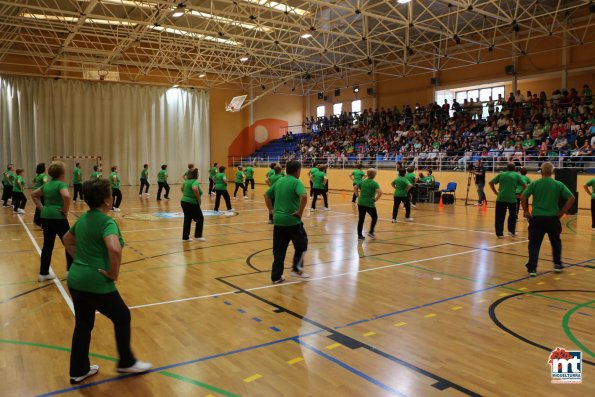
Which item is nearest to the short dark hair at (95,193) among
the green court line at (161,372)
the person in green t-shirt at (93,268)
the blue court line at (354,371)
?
the person in green t-shirt at (93,268)

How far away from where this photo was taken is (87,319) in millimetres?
3699

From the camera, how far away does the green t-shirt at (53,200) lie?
6387 mm

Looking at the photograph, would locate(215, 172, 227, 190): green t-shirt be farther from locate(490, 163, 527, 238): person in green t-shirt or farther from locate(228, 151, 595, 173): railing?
locate(228, 151, 595, 173): railing

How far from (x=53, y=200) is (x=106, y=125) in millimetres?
27102

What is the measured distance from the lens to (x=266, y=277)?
7094mm

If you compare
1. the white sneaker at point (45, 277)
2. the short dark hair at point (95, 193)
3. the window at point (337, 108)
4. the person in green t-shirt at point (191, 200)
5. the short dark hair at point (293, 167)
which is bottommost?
the white sneaker at point (45, 277)

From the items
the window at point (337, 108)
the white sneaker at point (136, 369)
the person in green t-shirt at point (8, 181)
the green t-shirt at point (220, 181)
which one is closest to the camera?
the white sneaker at point (136, 369)

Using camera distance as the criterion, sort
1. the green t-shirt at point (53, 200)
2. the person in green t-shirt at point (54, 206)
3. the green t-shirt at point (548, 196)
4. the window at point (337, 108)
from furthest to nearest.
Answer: the window at point (337, 108)
the green t-shirt at point (548, 196)
the green t-shirt at point (53, 200)
the person in green t-shirt at point (54, 206)

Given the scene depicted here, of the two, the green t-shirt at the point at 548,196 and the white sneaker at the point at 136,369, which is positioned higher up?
the green t-shirt at the point at 548,196

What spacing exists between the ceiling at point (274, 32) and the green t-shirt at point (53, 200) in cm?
1205

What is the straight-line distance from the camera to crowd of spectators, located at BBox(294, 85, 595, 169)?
63.0 ft

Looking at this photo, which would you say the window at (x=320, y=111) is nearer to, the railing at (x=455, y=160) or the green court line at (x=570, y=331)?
the railing at (x=455, y=160)

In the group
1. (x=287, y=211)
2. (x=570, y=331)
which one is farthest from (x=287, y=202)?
(x=570, y=331)

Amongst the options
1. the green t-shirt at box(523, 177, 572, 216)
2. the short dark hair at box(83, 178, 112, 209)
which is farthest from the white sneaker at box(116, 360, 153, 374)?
the green t-shirt at box(523, 177, 572, 216)
